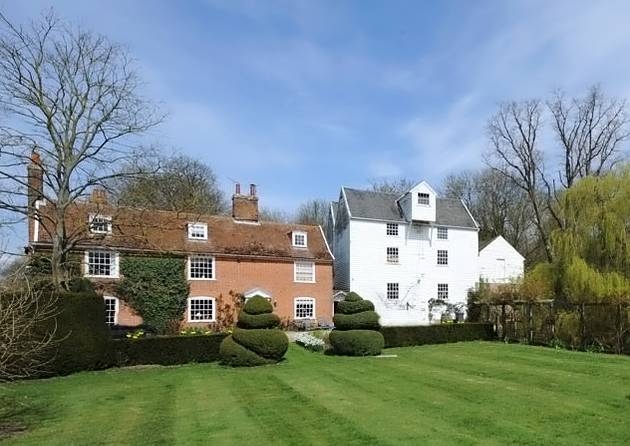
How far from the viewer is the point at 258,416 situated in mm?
9398

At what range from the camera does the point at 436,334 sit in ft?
84.1

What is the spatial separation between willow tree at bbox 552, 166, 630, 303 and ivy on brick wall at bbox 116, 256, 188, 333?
18.6 metres

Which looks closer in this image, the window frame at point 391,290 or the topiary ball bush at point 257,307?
the topiary ball bush at point 257,307

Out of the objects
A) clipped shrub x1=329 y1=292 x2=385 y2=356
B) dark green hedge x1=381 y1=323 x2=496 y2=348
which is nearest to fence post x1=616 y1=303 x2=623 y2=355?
dark green hedge x1=381 y1=323 x2=496 y2=348

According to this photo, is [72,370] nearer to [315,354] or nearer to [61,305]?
[61,305]

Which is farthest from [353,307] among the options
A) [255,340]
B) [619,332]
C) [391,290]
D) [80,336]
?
[391,290]

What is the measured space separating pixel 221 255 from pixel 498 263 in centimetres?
2306

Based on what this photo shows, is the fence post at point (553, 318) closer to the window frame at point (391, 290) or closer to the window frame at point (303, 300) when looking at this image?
the window frame at point (391, 290)

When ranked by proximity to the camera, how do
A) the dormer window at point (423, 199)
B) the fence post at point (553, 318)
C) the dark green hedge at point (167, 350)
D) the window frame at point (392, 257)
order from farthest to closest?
the dormer window at point (423, 199) → the window frame at point (392, 257) → the fence post at point (553, 318) → the dark green hedge at point (167, 350)

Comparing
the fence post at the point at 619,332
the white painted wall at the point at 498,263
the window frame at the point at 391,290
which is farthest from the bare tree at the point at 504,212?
the fence post at the point at 619,332

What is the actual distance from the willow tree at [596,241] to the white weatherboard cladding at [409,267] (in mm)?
12243

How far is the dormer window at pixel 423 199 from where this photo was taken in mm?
35188

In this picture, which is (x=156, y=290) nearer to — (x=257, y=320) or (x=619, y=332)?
(x=257, y=320)

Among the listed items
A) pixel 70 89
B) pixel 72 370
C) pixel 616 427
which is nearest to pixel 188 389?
pixel 72 370
